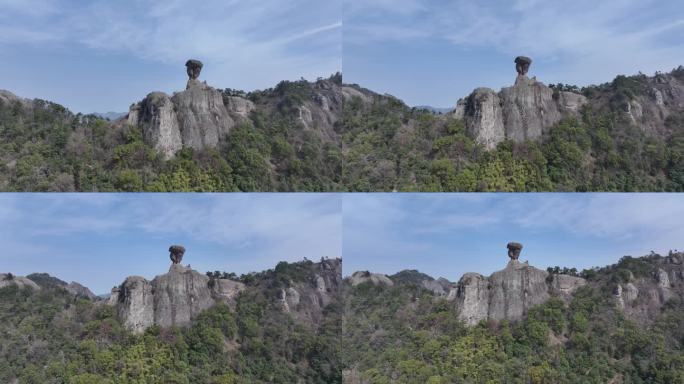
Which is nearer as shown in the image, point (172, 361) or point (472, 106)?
point (172, 361)

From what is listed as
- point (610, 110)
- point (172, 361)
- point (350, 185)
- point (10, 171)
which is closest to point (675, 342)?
point (610, 110)

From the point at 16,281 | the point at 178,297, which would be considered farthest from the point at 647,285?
the point at 16,281

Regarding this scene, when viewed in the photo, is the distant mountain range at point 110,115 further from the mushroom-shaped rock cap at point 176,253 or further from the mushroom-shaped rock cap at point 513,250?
the mushroom-shaped rock cap at point 513,250

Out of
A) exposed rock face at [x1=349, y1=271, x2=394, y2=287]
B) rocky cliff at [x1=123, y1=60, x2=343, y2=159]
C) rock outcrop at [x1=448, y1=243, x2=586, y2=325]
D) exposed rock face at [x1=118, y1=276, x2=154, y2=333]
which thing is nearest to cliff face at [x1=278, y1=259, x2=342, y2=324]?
exposed rock face at [x1=349, y1=271, x2=394, y2=287]

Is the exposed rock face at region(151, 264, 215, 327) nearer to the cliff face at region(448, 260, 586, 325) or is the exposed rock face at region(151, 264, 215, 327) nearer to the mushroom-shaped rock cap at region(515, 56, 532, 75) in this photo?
the cliff face at region(448, 260, 586, 325)

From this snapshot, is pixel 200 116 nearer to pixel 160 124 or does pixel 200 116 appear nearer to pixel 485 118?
pixel 160 124

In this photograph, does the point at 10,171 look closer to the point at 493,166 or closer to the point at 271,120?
the point at 271,120

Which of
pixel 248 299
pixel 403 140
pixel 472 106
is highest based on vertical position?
pixel 472 106
